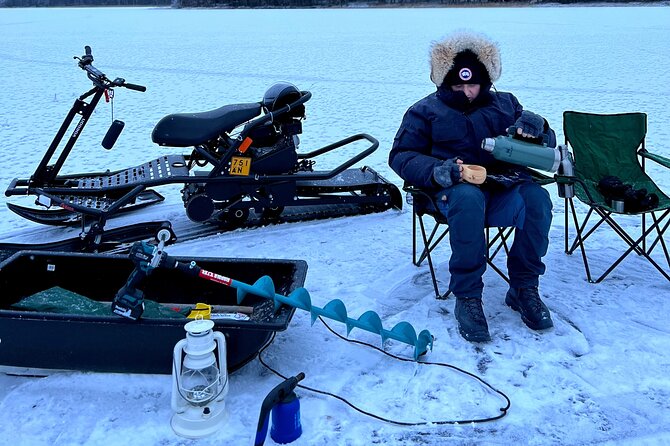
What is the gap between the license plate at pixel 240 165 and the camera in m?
4.20

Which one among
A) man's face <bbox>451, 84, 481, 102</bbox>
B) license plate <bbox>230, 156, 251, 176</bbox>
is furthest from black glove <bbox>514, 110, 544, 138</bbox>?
license plate <bbox>230, 156, 251, 176</bbox>

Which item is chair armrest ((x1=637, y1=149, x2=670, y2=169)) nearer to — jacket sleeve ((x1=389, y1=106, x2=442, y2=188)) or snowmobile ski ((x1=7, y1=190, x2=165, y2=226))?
jacket sleeve ((x1=389, y1=106, x2=442, y2=188))

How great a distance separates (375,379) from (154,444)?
84cm

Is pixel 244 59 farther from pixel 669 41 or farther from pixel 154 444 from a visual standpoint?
pixel 154 444

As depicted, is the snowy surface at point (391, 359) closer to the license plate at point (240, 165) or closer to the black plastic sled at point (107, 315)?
the black plastic sled at point (107, 315)

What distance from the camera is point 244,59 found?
47.8 feet

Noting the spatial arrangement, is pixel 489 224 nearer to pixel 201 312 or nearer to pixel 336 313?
pixel 336 313

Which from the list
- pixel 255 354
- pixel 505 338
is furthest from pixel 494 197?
pixel 255 354

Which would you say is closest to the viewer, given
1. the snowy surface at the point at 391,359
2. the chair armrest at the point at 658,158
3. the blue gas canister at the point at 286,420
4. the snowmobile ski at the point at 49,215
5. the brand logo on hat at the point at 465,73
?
the blue gas canister at the point at 286,420

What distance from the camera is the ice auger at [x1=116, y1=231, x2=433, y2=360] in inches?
92.7

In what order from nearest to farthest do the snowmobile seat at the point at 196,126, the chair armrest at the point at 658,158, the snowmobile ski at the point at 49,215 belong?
the chair armrest at the point at 658,158 → the snowmobile seat at the point at 196,126 → the snowmobile ski at the point at 49,215

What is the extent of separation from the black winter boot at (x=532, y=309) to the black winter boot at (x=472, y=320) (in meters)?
0.20

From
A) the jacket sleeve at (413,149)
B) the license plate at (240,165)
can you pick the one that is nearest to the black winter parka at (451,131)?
the jacket sleeve at (413,149)

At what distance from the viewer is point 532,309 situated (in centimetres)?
296
